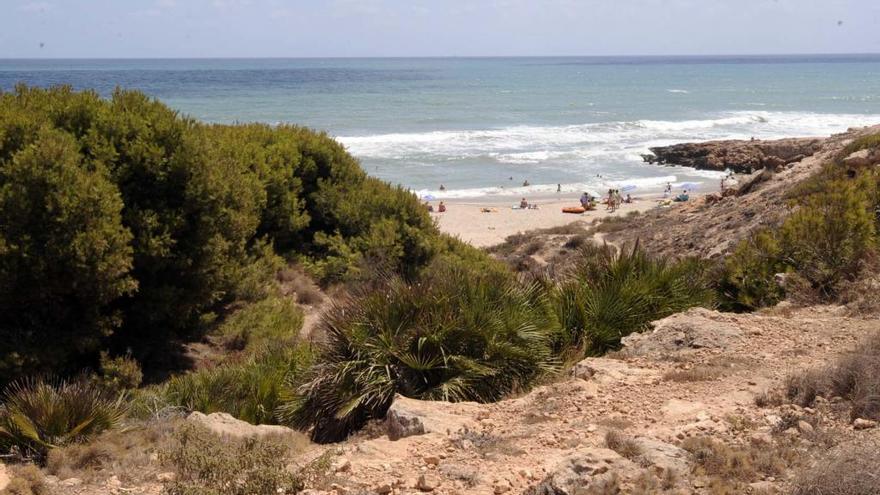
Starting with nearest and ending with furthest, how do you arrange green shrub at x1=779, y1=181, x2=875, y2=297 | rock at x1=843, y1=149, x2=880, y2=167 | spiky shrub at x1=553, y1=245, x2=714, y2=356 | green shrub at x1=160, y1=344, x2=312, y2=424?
1. green shrub at x1=160, y1=344, x2=312, y2=424
2. spiky shrub at x1=553, y1=245, x2=714, y2=356
3. green shrub at x1=779, y1=181, x2=875, y2=297
4. rock at x1=843, y1=149, x2=880, y2=167

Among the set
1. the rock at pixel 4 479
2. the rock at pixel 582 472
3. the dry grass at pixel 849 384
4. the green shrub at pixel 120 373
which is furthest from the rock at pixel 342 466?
the green shrub at pixel 120 373

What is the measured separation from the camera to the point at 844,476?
4.35m

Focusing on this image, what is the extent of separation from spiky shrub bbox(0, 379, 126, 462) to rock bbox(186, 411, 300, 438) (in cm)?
77

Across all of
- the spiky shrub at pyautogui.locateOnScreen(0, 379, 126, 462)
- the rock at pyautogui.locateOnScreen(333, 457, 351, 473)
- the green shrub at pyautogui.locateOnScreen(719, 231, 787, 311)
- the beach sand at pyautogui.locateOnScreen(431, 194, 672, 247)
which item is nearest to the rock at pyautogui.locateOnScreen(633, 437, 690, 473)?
the rock at pyautogui.locateOnScreen(333, 457, 351, 473)

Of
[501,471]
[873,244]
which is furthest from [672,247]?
[501,471]

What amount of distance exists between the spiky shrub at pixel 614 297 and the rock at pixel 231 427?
2977 mm

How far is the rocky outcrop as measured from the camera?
43.7 meters

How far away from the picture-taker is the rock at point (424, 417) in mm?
6113

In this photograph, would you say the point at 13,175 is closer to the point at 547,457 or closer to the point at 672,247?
the point at 547,457

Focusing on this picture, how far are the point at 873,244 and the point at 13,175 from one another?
10729 mm

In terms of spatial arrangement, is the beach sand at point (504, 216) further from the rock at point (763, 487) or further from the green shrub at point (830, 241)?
the rock at point (763, 487)

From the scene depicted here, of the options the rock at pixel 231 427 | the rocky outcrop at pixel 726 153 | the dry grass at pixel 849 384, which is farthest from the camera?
the rocky outcrop at pixel 726 153

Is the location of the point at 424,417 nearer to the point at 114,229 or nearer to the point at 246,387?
the point at 246,387

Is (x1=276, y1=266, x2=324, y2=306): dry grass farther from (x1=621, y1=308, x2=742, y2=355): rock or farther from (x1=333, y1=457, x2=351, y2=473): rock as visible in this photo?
(x1=333, y1=457, x2=351, y2=473): rock
